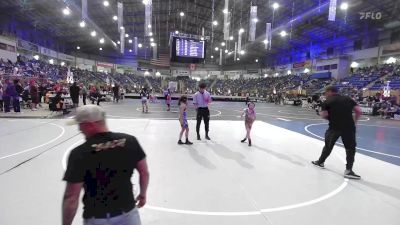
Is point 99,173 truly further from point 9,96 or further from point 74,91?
point 74,91

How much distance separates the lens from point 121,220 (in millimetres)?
2018

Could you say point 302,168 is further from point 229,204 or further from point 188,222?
point 188,222

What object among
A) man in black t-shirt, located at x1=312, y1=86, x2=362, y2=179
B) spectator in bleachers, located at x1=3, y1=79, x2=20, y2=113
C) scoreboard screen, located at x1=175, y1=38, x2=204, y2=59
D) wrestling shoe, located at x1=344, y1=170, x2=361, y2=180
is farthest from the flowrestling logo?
spectator in bleachers, located at x1=3, y1=79, x2=20, y2=113

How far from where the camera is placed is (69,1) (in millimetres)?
25641

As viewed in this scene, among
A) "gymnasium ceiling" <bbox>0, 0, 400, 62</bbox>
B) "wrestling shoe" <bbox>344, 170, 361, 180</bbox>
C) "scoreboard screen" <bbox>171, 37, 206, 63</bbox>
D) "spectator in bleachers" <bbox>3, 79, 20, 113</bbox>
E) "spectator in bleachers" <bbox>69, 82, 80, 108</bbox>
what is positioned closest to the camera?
"wrestling shoe" <bbox>344, 170, 361, 180</bbox>

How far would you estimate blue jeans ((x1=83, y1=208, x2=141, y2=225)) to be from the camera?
77.8 inches

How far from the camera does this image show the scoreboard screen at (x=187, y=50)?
75.0ft

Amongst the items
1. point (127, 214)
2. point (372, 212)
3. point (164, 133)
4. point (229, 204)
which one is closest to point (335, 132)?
point (372, 212)

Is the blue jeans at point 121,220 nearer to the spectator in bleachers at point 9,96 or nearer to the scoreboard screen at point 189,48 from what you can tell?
the spectator in bleachers at point 9,96

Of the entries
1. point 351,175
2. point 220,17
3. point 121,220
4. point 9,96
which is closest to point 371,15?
point 220,17

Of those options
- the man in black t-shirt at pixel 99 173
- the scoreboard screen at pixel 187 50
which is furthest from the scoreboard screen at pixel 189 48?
the man in black t-shirt at pixel 99 173

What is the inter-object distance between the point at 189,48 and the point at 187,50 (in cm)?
24

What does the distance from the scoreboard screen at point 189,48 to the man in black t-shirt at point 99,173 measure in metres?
21.5

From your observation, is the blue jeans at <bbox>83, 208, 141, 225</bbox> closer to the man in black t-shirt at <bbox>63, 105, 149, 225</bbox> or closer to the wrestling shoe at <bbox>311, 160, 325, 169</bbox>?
the man in black t-shirt at <bbox>63, 105, 149, 225</bbox>
